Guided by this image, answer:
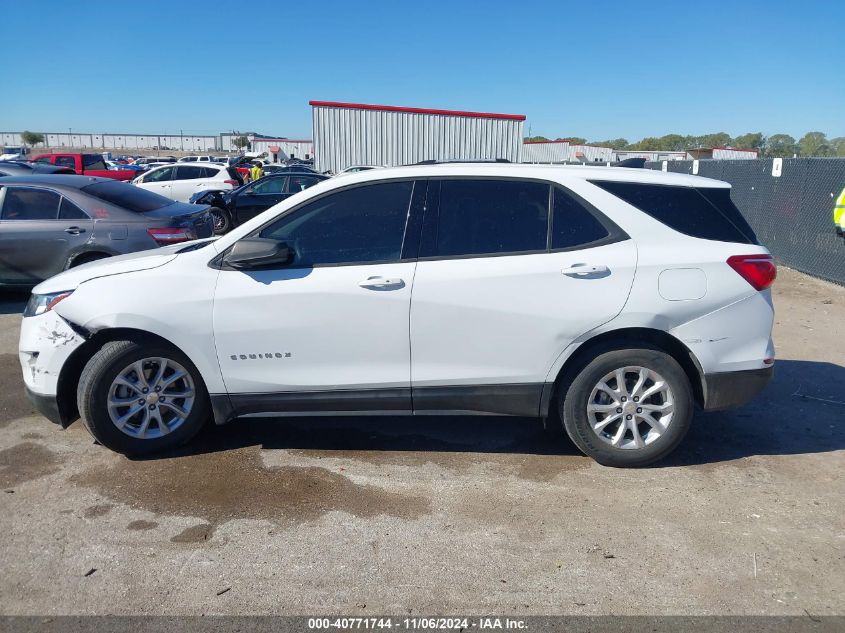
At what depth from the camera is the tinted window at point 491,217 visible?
4273mm

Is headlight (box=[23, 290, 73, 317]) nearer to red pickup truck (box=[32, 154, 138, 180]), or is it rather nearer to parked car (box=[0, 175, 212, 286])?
parked car (box=[0, 175, 212, 286])

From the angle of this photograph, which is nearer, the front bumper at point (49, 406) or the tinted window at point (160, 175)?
the front bumper at point (49, 406)

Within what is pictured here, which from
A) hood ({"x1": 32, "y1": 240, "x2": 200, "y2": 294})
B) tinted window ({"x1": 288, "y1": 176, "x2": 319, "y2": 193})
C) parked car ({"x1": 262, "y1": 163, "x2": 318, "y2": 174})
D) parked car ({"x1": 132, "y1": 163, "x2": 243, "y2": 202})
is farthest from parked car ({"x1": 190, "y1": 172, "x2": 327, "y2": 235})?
hood ({"x1": 32, "y1": 240, "x2": 200, "y2": 294})

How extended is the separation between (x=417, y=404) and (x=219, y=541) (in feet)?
4.57

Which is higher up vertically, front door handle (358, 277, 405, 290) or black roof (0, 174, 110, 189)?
black roof (0, 174, 110, 189)

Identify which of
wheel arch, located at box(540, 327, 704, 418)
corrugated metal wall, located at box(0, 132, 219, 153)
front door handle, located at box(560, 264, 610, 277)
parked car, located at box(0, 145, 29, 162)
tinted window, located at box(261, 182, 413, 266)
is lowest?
wheel arch, located at box(540, 327, 704, 418)

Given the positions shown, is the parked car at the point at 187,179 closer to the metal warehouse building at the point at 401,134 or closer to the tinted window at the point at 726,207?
the metal warehouse building at the point at 401,134

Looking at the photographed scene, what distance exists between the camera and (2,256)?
834 centimetres

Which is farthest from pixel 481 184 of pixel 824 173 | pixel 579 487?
pixel 824 173

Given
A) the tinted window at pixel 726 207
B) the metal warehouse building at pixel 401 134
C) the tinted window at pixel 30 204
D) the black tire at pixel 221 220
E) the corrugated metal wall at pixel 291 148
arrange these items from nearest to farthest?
the tinted window at pixel 726 207 < the tinted window at pixel 30 204 < the black tire at pixel 221 220 < the metal warehouse building at pixel 401 134 < the corrugated metal wall at pixel 291 148

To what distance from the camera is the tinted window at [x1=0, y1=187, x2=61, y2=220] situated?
837 cm

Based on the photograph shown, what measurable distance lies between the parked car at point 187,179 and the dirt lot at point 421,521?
653 inches

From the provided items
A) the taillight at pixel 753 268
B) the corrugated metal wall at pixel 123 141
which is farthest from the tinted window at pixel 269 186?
the corrugated metal wall at pixel 123 141

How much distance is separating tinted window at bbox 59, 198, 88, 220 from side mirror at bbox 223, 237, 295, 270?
16.3 ft
